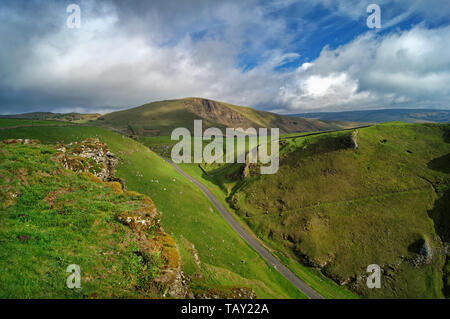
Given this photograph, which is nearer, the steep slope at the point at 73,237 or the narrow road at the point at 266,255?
the steep slope at the point at 73,237

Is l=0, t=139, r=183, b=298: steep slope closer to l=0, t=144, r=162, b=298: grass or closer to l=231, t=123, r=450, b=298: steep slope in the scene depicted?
l=0, t=144, r=162, b=298: grass

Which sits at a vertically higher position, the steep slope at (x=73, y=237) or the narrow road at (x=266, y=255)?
the steep slope at (x=73, y=237)

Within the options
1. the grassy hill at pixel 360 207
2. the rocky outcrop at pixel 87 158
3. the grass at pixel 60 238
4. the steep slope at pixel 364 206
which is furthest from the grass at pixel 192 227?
the steep slope at pixel 364 206

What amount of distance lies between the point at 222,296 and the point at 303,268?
3234 cm

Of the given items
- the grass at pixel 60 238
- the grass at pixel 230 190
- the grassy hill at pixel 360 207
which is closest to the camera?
the grass at pixel 60 238

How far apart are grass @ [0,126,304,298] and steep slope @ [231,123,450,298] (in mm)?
11076

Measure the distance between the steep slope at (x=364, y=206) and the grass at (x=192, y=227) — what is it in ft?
36.3

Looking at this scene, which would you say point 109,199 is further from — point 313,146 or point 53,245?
point 313,146

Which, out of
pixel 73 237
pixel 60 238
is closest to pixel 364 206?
pixel 73 237

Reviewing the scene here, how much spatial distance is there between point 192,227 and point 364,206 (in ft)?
136

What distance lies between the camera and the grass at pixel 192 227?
27.9 m

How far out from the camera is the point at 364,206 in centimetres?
4600

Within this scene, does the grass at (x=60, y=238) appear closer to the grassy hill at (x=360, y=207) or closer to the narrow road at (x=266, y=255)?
the narrow road at (x=266, y=255)

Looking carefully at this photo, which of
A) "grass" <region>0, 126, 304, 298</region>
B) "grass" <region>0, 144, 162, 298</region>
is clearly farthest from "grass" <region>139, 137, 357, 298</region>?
"grass" <region>0, 144, 162, 298</region>
